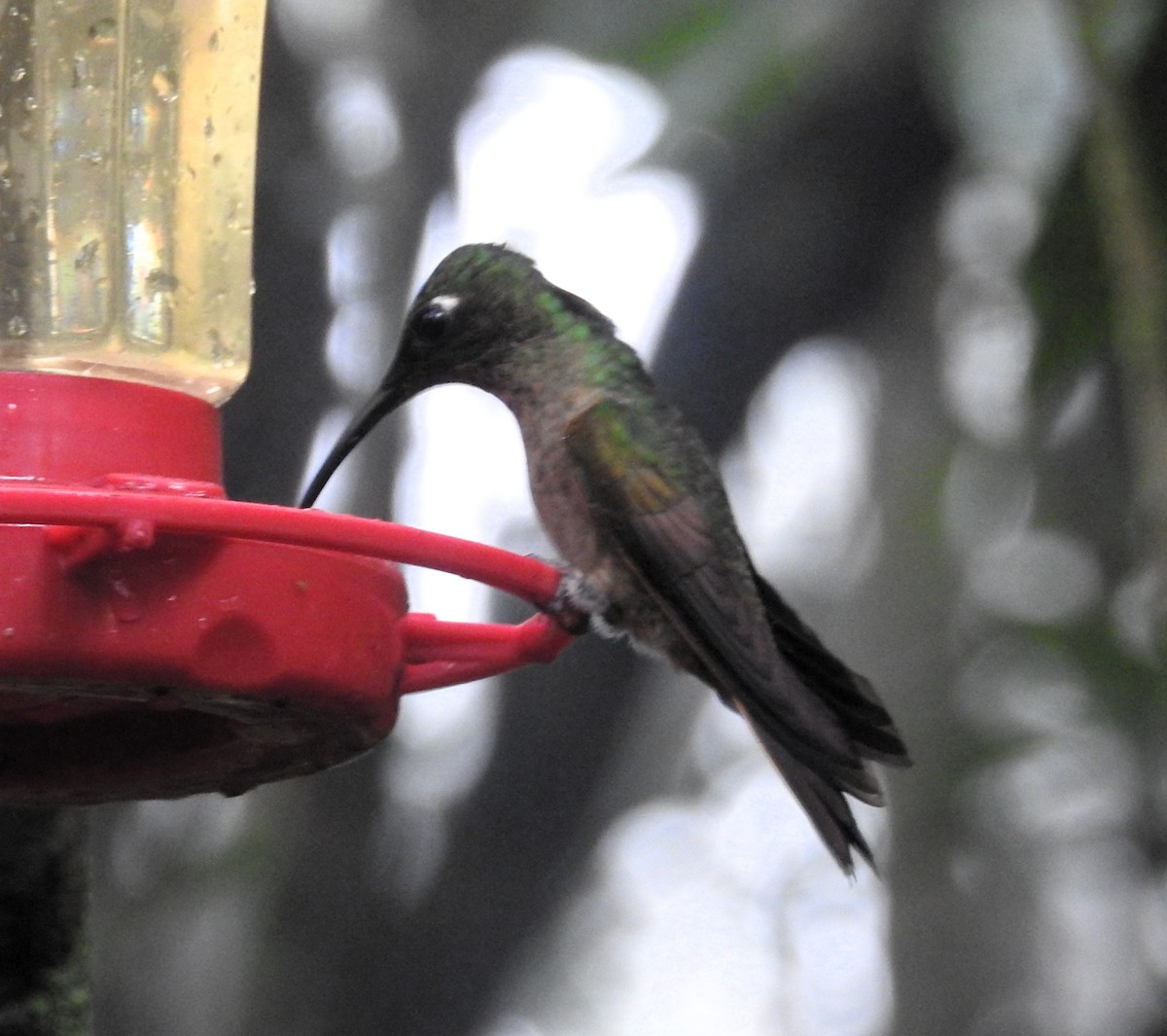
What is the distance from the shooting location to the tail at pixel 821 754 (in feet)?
8.06

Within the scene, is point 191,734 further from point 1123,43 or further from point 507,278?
point 1123,43

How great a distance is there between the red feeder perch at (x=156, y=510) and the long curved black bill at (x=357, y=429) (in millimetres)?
250

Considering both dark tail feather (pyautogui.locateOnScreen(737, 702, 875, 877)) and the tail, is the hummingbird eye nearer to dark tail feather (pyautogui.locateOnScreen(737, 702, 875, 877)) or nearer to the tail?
the tail

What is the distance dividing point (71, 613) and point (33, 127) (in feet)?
4.42

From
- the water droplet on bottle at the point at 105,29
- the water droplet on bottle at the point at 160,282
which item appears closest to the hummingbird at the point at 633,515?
the water droplet on bottle at the point at 160,282

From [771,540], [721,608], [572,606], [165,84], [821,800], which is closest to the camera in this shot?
[572,606]

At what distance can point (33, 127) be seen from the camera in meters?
2.85

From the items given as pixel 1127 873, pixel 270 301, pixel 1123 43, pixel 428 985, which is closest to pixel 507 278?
pixel 270 301

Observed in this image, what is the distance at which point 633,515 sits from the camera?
9.73ft

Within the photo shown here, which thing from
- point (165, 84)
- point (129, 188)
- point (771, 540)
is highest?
point (165, 84)

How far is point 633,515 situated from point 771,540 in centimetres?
209

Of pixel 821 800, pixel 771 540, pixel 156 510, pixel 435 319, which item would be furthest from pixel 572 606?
A: pixel 771 540

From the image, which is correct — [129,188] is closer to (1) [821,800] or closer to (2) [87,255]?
(2) [87,255]

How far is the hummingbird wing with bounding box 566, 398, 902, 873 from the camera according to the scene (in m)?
2.54
